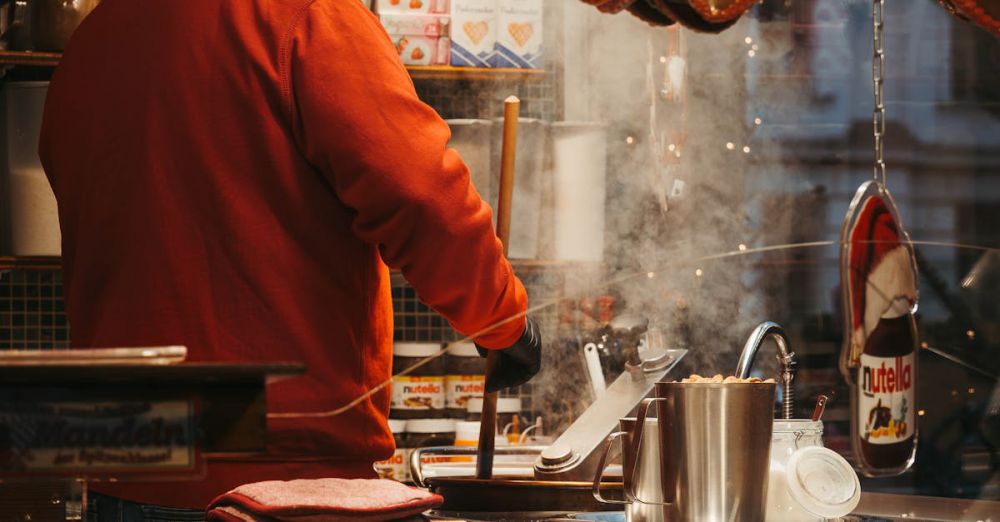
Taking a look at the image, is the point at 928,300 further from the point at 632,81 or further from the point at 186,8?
the point at 186,8

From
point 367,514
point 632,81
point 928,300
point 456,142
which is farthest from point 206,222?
point 928,300

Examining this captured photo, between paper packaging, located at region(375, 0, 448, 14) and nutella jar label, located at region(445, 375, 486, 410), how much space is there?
0.71 m

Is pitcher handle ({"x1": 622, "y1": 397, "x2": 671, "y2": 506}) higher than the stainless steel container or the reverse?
the reverse

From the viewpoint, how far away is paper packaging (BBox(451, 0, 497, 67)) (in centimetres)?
218

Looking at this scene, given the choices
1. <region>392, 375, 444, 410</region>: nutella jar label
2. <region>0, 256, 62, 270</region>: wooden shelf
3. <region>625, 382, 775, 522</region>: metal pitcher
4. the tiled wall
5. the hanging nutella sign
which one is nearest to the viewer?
<region>625, 382, 775, 522</region>: metal pitcher

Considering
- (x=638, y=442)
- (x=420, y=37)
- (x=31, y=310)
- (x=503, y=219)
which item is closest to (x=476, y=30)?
(x=420, y=37)

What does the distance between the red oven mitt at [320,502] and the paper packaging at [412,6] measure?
4.36 feet

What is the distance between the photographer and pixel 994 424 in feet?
8.91

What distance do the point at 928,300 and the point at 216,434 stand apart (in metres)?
2.34

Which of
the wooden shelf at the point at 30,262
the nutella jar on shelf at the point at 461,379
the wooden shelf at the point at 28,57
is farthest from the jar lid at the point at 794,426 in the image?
the wooden shelf at the point at 28,57

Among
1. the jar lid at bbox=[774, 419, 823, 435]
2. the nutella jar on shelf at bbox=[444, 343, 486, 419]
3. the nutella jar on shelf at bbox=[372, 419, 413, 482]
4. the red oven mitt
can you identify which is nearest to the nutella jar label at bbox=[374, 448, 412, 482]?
the nutella jar on shelf at bbox=[372, 419, 413, 482]

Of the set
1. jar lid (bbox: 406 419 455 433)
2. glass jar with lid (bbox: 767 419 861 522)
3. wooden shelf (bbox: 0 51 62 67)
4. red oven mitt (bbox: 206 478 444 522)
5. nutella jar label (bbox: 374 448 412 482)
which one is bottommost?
nutella jar label (bbox: 374 448 412 482)

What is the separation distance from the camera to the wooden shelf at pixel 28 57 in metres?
2.14

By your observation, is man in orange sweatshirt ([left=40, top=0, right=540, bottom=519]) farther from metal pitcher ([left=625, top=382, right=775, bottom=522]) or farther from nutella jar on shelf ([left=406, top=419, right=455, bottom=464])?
nutella jar on shelf ([left=406, top=419, right=455, bottom=464])
